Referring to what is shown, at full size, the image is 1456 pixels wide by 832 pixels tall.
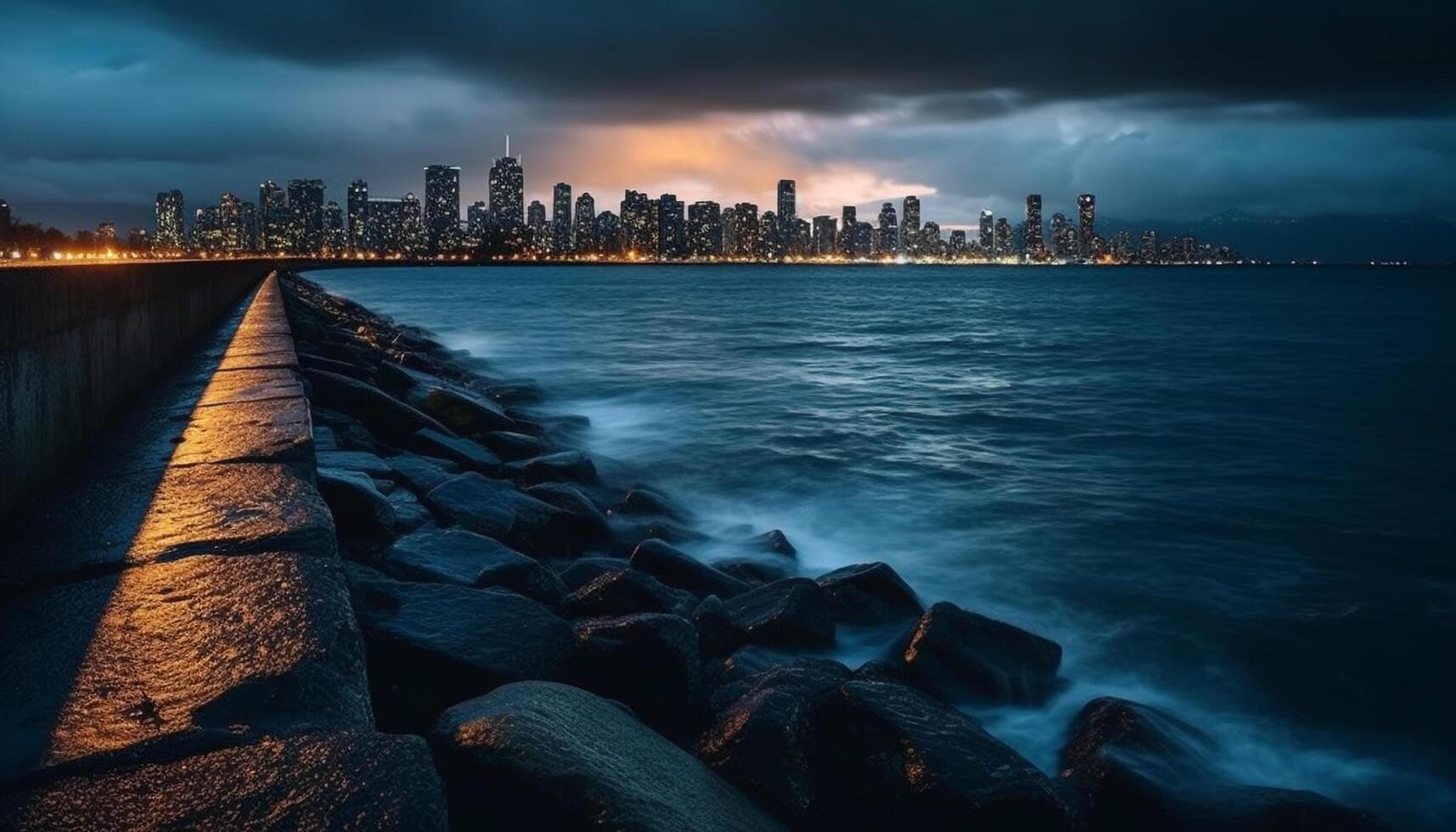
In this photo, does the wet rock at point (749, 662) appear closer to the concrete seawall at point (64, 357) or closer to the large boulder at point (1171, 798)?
the large boulder at point (1171, 798)

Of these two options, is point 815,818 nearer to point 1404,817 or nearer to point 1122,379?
point 1404,817

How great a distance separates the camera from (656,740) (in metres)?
2.51

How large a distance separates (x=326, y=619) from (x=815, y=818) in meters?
1.76

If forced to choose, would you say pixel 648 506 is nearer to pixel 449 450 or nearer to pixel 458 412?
pixel 449 450

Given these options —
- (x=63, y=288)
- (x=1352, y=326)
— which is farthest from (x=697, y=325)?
(x=63, y=288)

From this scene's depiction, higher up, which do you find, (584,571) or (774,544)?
(584,571)

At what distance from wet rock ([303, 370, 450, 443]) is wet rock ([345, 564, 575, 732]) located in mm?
4638

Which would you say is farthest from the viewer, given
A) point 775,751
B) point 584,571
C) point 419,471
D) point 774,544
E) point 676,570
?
point 774,544

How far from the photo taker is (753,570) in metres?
6.66

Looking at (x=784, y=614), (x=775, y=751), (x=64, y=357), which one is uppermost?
(x=64, y=357)

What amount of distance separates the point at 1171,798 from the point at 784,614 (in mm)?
2024

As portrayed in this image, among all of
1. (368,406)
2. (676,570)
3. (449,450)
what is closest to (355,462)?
(449,450)

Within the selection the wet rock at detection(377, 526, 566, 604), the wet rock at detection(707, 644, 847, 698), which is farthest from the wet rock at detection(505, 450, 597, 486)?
the wet rock at detection(707, 644, 847, 698)

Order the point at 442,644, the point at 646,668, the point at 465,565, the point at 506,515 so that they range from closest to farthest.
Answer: the point at 442,644, the point at 646,668, the point at 465,565, the point at 506,515
